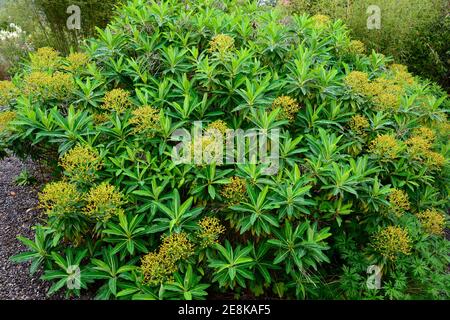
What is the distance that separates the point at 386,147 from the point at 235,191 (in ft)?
3.61

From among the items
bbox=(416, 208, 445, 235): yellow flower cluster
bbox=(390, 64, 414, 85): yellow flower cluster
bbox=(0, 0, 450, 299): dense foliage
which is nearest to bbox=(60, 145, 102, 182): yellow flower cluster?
bbox=(0, 0, 450, 299): dense foliage

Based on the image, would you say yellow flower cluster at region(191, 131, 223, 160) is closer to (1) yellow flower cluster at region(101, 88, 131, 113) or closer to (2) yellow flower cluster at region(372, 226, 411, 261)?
(1) yellow flower cluster at region(101, 88, 131, 113)

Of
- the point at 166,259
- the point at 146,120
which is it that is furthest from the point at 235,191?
the point at 146,120

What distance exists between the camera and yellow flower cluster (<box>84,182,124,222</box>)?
2.49 m

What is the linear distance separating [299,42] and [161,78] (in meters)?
1.23

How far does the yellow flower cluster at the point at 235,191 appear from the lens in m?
2.58

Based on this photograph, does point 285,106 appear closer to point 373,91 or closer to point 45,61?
point 373,91

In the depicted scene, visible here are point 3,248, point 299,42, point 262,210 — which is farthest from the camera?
point 299,42

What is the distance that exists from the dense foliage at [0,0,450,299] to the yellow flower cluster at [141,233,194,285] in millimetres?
10

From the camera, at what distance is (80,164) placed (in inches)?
103

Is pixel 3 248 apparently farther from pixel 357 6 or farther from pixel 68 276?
pixel 357 6
